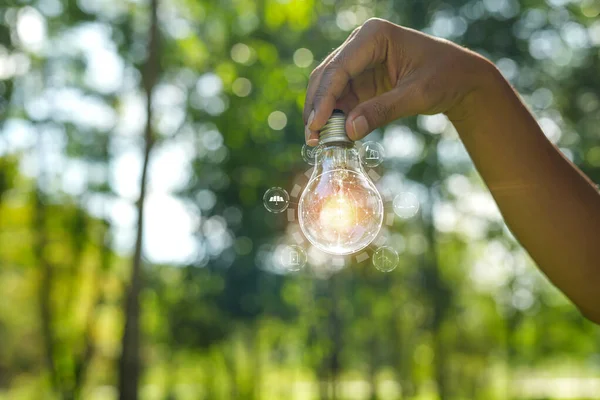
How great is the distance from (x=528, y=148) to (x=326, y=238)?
2.36ft

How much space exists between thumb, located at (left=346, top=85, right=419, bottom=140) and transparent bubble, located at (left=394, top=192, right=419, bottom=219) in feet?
3.89

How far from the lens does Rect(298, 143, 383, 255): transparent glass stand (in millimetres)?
2008

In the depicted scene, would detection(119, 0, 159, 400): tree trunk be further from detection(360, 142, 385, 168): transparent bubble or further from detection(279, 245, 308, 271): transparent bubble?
detection(360, 142, 385, 168): transparent bubble

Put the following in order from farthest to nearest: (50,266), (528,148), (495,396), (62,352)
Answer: (495,396) < (62,352) < (50,266) < (528,148)

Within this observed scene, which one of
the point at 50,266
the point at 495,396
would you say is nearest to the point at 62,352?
the point at 50,266

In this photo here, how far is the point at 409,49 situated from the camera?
1690 mm

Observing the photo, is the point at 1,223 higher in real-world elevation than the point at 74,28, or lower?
lower

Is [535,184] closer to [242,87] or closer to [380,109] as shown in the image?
[380,109]

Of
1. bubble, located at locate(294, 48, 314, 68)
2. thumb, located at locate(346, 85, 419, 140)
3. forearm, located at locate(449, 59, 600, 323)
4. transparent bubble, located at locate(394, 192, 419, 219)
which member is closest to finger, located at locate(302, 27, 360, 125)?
thumb, located at locate(346, 85, 419, 140)

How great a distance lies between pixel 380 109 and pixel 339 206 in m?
0.46

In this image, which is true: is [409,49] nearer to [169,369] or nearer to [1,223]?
[1,223]

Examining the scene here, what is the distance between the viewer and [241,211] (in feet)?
71.8

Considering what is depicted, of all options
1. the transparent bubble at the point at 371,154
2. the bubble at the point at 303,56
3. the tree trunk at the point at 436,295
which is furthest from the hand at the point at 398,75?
the tree trunk at the point at 436,295

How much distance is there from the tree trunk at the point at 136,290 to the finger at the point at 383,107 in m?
9.80
